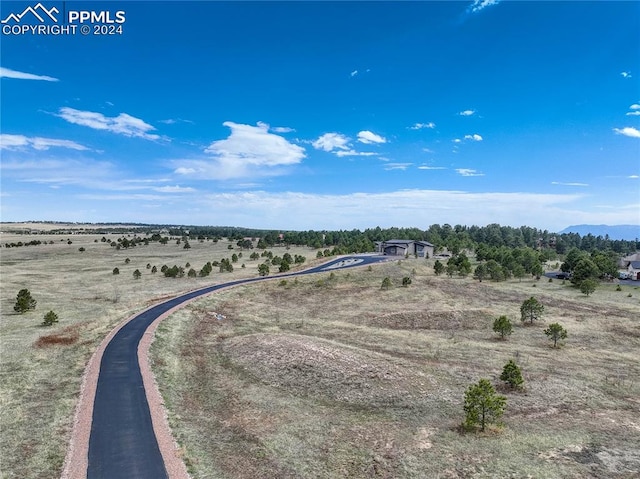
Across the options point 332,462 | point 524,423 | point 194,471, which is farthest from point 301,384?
point 524,423

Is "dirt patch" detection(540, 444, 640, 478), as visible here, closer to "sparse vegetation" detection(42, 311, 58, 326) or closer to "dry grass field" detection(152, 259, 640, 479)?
"dry grass field" detection(152, 259, 640, 479)

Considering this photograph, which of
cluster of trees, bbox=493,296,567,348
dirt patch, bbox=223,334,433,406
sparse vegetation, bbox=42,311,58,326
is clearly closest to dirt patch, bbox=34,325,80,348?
sparse vegetation, bbox=42,311,58,326

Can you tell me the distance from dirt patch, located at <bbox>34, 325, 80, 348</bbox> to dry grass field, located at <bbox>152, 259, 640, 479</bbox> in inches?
287

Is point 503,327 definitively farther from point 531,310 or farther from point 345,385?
point 345,385

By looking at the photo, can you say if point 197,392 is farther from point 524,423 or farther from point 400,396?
point 524,423

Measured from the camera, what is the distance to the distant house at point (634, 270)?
95.2 meters

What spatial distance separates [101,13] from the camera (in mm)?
40375

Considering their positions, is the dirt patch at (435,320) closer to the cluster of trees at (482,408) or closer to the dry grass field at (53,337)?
the cluster of trees at (482,408)

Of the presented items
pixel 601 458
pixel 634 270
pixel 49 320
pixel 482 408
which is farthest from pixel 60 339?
pixel 634 270

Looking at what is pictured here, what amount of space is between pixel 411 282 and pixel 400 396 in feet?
152

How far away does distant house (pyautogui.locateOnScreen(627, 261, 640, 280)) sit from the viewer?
95188 mm

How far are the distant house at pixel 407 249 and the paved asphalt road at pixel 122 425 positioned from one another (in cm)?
9120

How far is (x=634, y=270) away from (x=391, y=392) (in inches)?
3899


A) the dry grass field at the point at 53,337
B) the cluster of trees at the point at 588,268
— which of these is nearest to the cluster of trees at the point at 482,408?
the dry grass field at the point at 53,337
